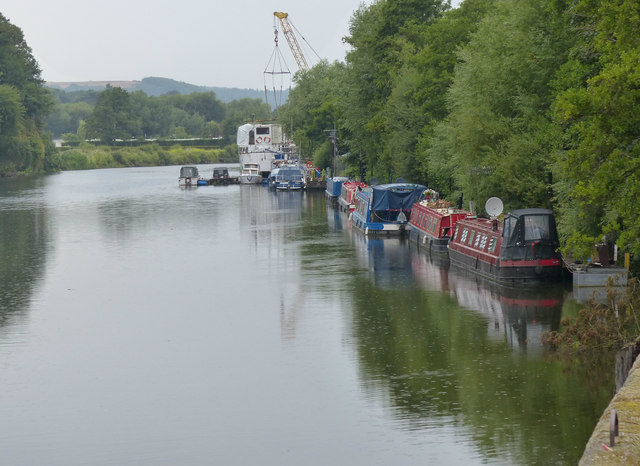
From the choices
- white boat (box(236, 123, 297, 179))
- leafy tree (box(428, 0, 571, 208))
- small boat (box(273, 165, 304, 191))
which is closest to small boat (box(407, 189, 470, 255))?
leafy tree (box(428, 0, 571, 208))

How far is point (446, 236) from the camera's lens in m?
50.2

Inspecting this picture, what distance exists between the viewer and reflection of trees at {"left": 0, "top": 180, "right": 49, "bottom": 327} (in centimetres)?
4111

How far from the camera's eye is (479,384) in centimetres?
2600

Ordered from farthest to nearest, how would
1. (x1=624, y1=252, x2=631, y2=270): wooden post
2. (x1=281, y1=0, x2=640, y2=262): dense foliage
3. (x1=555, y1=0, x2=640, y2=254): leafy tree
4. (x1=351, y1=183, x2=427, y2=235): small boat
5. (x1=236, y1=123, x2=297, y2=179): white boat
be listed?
(x1=236, y1=123, x2=297, y2=179): white boat, (x1=351, y1=183, x2=427, y2=235): small boat, (x1=624, y1=252, x2=631, y2=270): wooden post, (x1=281, y1=0, x2=640, y2=262): dense foliage, (x1=555, y1=0, x2=640, y2=254): leafy tree

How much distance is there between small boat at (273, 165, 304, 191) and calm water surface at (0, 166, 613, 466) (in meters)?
53.2

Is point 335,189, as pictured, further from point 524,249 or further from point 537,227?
point 537,227

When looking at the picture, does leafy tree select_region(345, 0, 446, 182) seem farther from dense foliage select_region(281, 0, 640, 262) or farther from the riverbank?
the riverbank

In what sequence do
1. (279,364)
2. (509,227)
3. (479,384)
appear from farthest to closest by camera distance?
(509,227)
(279,364)
(479,384)

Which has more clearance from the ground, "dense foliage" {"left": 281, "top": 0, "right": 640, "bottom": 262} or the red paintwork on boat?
"dense foliage" {"left": 281, "top": 0, "right": 640, "bottom": 262}

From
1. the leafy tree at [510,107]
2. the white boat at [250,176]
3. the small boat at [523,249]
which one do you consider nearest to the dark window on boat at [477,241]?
the small boat at [523,249]

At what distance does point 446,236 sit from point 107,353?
75.4 feet

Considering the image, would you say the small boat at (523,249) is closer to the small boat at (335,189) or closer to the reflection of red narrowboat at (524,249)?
the reflection of red narrowboat at (524,249)

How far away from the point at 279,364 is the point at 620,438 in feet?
52.9

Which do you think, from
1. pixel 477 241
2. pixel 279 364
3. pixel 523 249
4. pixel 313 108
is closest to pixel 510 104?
pixel 477 241
